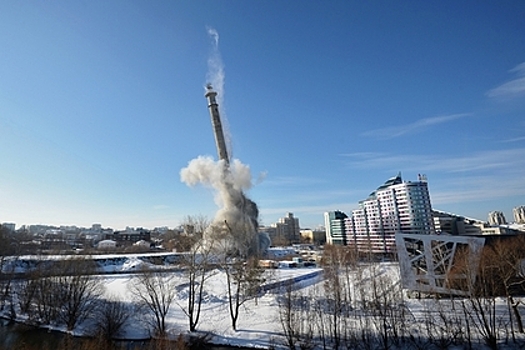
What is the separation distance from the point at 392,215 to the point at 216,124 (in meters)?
43.2

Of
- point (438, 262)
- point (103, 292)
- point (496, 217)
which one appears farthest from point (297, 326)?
point (496, 217)

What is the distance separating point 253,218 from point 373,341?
30.7 metres

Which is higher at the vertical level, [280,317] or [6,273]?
[6,273]

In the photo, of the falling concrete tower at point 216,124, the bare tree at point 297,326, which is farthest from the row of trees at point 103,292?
the falling concrete tower at point 216,124

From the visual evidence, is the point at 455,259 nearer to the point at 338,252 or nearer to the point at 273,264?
the point at 338,252

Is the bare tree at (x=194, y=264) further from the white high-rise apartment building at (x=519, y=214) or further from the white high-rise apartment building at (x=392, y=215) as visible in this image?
the white high-rise apartment building at (x=519, y=214)

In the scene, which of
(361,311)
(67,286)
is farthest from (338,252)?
(67,286)

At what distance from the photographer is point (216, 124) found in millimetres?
49812

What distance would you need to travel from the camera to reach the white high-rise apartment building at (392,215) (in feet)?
206

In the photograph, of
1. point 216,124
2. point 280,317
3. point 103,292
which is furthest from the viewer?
point 216,124

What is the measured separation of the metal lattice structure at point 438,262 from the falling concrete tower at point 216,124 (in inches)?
1181

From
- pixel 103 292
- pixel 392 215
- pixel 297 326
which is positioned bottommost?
pixel 297 326

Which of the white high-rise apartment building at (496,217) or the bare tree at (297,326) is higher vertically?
the white high-rise apartment building at (496,217)

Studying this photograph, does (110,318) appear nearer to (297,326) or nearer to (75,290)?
(75,290)
